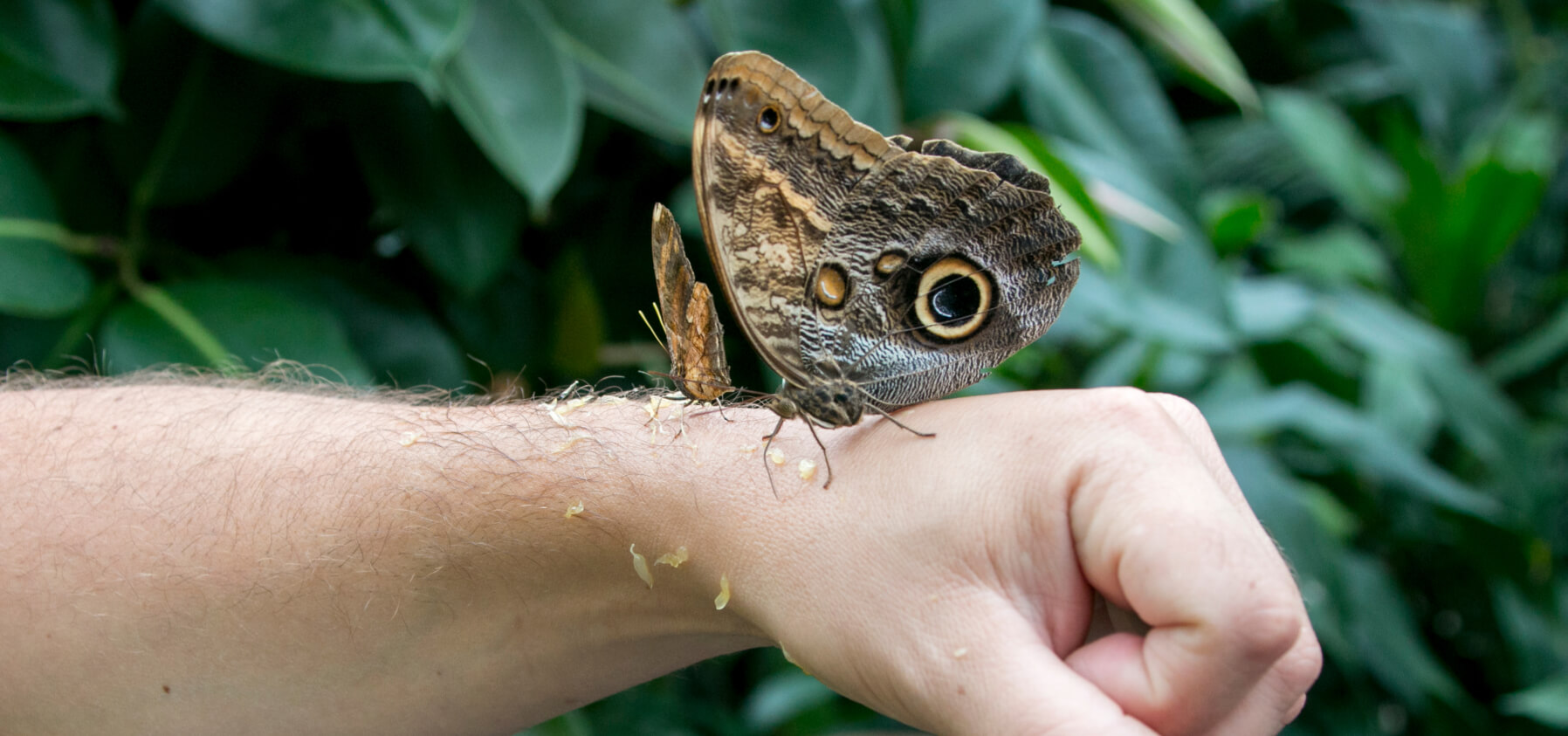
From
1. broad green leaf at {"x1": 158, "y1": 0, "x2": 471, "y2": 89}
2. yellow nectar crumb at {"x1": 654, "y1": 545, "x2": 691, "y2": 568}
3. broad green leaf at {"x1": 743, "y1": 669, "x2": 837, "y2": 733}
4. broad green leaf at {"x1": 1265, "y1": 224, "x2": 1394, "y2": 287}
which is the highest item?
broad green leaf at {"x1": 158, "y1": 0, "x2": 471, "y2": 89}

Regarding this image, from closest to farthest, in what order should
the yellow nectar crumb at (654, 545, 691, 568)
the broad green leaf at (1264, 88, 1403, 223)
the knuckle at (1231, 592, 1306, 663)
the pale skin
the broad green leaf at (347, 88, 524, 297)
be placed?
the knuckle at (1231, 592, 1306, 663) < the pale skin < the yellow nectar crumb at (654, 545, 691, 568) < the broad green leaf at (347, 88, 524, 297) < the broad green leaf at (1264, 88, 1403, 223)

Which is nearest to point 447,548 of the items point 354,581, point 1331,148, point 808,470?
point 354,581

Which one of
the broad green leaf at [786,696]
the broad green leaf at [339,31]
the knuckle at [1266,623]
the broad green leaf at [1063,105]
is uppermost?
the broad green leaf at [339,31]

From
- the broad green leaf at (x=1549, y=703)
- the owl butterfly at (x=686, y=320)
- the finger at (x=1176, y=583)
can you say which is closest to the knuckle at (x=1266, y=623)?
the finger at (x=1176, y=583)

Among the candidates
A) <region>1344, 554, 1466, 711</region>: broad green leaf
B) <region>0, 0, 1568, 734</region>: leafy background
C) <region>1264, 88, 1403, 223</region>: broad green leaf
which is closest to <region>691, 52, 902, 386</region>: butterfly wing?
<region>0, 0, 1568, 734</region>: leafy background

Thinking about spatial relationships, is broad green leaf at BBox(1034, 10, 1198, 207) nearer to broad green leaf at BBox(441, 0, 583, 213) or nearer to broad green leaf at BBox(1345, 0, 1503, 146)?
broad green leaf at BBox(441, 0, 583, 213)

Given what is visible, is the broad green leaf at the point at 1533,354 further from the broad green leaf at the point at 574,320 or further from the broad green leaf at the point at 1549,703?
the broad green leaf at the point at 574,320
